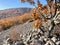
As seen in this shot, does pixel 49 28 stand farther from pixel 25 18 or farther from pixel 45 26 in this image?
pixel 25 18

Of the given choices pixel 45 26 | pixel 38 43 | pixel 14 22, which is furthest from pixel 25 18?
pixel 38 43

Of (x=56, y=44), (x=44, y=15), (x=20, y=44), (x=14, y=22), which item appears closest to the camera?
(x=56, y=44)

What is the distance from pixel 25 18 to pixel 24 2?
1092 centimetres

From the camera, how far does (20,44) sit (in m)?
13.0

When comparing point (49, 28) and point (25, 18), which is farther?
point (25, 18)

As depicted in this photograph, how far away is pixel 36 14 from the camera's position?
1377cm

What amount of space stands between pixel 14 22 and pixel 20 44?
10.3 meters

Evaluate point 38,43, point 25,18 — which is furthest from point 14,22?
point 38,43

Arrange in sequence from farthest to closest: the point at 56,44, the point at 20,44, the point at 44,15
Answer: the point at 44,15 < the point at 20,44 < the point at 56,44

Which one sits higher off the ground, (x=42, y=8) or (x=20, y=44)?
(x=42, y=8)

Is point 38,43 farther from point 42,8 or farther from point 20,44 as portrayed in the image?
point 42,8

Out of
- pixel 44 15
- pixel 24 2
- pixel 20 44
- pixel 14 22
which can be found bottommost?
pixel 14 22

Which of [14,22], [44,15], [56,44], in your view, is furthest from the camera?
[14,22]

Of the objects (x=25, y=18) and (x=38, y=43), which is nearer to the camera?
(x=38, y=43)
